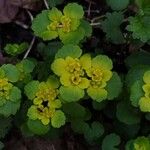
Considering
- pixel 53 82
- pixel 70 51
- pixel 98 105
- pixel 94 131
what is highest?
pixel 70 51

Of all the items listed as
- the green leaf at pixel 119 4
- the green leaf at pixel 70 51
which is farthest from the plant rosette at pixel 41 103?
the green leaf at pixel 119 4

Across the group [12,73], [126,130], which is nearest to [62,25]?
[12,73]

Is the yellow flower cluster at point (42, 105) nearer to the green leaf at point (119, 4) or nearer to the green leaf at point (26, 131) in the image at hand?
the green leaf at point (26, 131)

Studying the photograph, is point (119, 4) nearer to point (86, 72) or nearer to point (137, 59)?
point (137, 59)

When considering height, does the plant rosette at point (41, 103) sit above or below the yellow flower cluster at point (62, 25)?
below

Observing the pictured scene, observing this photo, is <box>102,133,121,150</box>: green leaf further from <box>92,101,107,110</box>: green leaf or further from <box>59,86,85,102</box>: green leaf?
<box>59,86,85,102</box>: green leaf

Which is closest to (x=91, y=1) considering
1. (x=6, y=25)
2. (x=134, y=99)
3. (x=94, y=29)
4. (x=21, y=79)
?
(x=94, y=29)

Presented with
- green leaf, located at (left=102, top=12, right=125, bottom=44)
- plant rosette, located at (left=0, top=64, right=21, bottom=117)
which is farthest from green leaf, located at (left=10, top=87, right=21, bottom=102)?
green leaf, located at (left=102, top=12, right=125, bottom=44)
